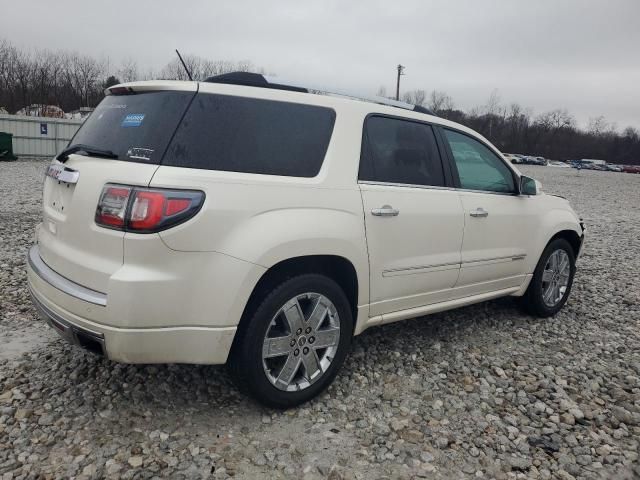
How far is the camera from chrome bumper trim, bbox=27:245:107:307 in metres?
2.39

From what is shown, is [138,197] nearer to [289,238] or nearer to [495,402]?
[289,238]

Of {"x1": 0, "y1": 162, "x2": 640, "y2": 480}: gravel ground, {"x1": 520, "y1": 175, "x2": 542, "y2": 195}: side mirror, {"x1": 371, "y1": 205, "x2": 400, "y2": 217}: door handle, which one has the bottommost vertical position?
{"x1": 0, "y1": 162, "x2": 640, "y2": 480}: gravel ground

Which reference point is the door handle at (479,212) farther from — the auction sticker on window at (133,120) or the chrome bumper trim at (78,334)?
the chrome bumper trim at (78,334)

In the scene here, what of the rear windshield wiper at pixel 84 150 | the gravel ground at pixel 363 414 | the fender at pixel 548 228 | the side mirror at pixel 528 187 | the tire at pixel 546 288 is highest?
the rear windshield wiper at pixel 84 150

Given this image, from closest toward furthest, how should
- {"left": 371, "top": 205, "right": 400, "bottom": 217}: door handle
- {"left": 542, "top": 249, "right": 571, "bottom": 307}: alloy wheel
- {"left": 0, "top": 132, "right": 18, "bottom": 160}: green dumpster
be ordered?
{"left": 371, "top": 205, "right": 400, "bottom": 217}: door handle
{"left": 542, "top": 249, "right": 571, "bottom": 307}: alloy wheel
{"left": 0, "top": 132, "right": 18, "bottom": 160}: green dumpster

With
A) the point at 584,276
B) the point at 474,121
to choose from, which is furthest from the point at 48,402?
the point at 474,121

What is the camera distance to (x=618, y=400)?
334 centimetres

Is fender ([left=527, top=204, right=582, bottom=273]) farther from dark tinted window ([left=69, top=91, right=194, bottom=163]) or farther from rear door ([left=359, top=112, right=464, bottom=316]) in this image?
dark tinted window ([left=69, top=91, right=194, bottom=163])

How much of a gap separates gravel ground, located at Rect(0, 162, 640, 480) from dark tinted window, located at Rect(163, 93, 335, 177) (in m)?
1.42

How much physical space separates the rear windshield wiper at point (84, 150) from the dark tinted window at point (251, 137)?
41 centimetres

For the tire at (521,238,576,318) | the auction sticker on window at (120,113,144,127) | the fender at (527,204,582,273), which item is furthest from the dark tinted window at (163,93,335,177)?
the tire at (521,238,576,318)

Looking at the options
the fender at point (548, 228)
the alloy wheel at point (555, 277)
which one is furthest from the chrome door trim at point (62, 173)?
the alloy wheel at point (555, 277)

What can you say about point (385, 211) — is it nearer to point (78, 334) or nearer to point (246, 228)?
point (246, 228)

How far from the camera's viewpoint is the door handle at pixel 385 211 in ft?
10.1
